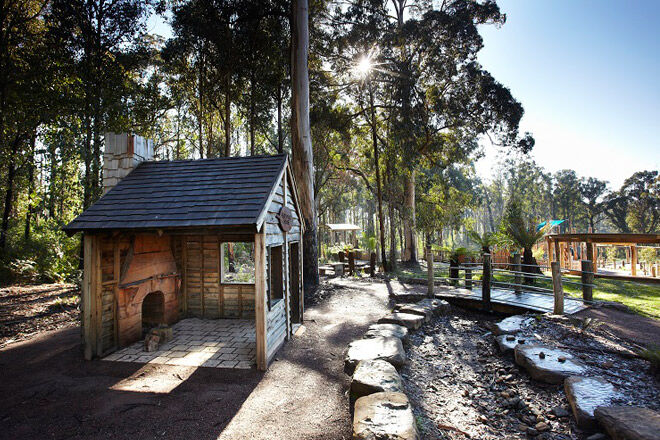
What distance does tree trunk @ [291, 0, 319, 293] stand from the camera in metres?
11.8

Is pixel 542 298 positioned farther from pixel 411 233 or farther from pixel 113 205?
pixel 411 233

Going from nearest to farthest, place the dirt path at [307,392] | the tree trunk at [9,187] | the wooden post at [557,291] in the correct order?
the dirt path at [307,392] → the wooden post at [557,291] → the tree trunk at [9,187]

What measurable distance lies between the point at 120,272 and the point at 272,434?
448 cm

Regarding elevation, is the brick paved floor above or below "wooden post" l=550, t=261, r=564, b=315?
below

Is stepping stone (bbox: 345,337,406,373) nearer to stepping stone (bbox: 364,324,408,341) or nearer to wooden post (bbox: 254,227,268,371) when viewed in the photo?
stepping stone (bbox: 364,324,408,341)

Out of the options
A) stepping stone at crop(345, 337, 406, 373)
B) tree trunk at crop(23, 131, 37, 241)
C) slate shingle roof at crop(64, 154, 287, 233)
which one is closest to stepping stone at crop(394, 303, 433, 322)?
stepping stone at crop(345, 337, 406, 373)

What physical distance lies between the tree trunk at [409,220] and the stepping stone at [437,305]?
452 inches

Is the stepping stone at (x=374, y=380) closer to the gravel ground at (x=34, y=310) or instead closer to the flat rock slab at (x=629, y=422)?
the flat rock slab at (x=629, y=422)

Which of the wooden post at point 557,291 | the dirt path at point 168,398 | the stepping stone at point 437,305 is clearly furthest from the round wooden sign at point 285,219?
the wooden post at point 557,291

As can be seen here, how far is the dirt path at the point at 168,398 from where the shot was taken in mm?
3506

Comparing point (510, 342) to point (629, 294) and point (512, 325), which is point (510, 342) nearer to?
point (512, 325)

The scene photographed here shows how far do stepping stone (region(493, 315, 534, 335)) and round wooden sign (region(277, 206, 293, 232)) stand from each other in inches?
198

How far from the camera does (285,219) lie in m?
6.38

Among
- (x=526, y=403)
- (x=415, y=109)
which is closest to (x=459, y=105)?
(x=415, y=109)
